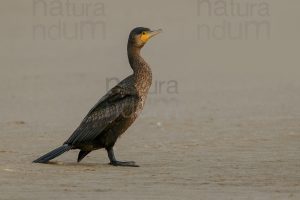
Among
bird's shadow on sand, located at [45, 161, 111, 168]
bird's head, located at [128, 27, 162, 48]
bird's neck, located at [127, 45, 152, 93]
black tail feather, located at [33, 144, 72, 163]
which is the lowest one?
bird's shadow on sand, located at [45, 161, 111, 168]

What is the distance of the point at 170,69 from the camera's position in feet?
Result: 77.6

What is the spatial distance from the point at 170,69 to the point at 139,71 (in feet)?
32.1

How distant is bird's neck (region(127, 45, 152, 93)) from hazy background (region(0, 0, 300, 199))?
93 cm

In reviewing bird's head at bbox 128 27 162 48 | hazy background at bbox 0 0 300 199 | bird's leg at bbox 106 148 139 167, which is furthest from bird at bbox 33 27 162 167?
hazy background at bbox 0 0 300 199

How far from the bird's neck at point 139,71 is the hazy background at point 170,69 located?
3.04ft

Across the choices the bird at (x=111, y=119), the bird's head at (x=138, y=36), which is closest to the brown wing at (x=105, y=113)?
the bird at (x=111, y=119)

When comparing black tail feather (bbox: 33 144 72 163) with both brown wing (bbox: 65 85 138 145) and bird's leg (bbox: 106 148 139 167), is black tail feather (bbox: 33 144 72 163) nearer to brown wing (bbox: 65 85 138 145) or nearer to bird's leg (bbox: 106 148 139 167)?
brown wing (bbox: 65 85 138 145)

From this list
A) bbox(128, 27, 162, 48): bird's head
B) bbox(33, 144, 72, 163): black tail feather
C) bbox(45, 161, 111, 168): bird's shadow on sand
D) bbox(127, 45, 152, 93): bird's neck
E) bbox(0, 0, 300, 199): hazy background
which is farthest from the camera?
bbox(0, 0, 300, 199): hazy background

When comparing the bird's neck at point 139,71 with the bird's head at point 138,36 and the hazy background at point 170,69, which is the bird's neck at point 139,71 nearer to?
the bird's head at point 138,36

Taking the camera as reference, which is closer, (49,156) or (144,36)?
(49,156)

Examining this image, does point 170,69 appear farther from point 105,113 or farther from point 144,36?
point 105,113

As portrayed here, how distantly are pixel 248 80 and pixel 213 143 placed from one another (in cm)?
721

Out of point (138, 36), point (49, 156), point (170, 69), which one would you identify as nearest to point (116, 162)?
point (49, 156)

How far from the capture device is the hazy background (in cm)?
1675
